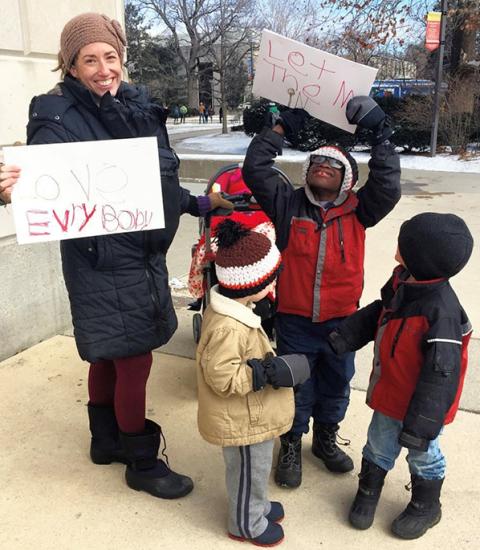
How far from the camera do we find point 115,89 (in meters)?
2.14

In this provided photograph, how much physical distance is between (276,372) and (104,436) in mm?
1137

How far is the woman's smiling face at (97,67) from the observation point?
202 centimetres

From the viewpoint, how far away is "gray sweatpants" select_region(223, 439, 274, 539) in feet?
6.71

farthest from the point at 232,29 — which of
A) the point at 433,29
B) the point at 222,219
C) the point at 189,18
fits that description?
the point at 222,219

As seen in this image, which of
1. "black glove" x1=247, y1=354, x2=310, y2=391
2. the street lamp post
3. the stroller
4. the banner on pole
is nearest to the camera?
"black glove" x1=247, y1=354, x2=310, y2=391

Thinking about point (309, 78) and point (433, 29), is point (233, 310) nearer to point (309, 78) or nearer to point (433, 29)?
point (309, 78)

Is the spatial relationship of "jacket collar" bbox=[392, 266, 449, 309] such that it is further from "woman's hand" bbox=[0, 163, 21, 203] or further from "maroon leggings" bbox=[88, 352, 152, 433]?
"woman's hand" bbox=[0, 163, 21, 203]

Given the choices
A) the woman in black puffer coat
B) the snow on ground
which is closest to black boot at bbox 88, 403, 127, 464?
the woman in black puffer coat

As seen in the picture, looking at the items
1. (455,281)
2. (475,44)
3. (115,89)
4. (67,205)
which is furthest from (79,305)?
(475,44)

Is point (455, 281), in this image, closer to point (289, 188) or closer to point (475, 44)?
point (289, 188)

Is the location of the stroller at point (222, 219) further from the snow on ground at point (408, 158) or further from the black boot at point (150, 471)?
the snow on ground at point (408, 158)

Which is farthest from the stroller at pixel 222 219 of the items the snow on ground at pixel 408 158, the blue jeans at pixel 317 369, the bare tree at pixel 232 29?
the bare tree at pixel 232 29

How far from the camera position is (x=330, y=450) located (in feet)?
8.68

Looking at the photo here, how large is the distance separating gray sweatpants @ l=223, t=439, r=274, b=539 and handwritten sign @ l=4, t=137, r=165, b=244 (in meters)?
0.90
